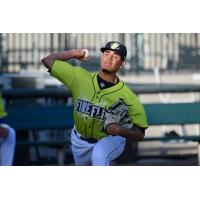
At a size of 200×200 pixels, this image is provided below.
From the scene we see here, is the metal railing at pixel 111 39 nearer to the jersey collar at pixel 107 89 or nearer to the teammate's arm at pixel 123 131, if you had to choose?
the jersey collar at pixel 107 89

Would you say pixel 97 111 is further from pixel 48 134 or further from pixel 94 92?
pixel 48 134

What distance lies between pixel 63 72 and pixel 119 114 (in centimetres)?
51

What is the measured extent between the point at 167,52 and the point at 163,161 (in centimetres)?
238

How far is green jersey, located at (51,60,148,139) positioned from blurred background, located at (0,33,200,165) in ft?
6.52

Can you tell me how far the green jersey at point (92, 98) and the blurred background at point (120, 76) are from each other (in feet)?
6.52

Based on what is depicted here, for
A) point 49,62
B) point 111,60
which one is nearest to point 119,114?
point 111,60

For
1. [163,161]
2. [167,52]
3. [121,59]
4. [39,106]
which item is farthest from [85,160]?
[167,52]

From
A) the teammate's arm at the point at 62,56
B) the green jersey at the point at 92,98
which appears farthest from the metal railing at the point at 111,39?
the teammate's arm at the point at 62,56

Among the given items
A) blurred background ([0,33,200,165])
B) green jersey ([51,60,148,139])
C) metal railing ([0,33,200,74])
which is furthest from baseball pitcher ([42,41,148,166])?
metal railing ([0,33,200,74])

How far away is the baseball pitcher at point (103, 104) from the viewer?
516 centimetres

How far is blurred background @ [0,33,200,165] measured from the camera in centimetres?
765

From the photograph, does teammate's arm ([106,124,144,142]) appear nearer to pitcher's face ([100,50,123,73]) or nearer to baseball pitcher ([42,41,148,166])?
baseball pitcher ([42,41,148,166])
